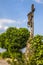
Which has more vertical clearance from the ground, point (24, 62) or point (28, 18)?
point (28, 18)

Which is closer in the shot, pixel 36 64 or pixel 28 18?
pixel 36 64

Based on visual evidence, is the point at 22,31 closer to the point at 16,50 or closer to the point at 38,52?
the point at 16,50

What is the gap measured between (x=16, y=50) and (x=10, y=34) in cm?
422

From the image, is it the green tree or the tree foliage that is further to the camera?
the tree foliage

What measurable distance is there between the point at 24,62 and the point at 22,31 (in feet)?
98.1

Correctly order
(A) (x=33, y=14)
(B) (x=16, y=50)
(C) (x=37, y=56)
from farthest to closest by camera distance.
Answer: (B) (x=16, y=50) → (A) (x=33, y=14) → (C) (x=37, y=56)

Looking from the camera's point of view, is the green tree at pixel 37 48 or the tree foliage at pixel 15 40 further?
the tree foliage at pixel 15 40

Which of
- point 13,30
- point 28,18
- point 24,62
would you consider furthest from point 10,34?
point 24,62

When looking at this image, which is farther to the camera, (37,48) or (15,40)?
(15,40)

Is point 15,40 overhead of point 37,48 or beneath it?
beneath

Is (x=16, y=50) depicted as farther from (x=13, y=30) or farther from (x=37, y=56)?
(x=37, y=56)

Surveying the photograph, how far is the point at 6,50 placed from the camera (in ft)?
215

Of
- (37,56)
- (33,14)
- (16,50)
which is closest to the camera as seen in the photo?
(37,56)

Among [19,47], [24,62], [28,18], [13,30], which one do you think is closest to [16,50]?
[19,47]
